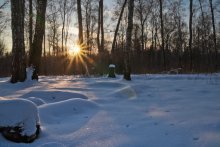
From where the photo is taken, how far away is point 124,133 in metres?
4.43

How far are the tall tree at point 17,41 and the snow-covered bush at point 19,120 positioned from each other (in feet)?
21.2

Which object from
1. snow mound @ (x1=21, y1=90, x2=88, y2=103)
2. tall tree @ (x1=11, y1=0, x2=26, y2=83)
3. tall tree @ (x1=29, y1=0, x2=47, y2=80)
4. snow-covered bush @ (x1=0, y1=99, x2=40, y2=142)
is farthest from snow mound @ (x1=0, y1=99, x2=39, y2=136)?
tall tree @ (x1=29, y1=0, x2=47, y2=80)

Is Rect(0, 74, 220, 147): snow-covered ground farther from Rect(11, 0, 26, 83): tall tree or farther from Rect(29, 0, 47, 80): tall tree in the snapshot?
Rect(29, 0, 47, 80): tall tree

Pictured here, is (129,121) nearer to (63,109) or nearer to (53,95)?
(63,109)

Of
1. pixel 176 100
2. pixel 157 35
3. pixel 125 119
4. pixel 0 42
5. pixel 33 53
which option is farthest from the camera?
pixel 0 42

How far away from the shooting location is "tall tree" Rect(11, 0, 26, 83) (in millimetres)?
10383

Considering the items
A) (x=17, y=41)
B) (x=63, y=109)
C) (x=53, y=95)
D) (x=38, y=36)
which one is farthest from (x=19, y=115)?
(x=38, y=36)

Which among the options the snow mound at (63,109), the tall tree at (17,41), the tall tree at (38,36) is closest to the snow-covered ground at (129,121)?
the snow mound at (63,109)

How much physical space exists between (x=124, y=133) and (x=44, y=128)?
114 centimetres

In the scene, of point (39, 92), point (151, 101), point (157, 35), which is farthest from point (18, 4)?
point (157, 35)

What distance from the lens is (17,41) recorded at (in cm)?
1043

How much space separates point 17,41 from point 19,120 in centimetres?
678

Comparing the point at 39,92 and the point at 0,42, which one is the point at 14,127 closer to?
the point at 39,92

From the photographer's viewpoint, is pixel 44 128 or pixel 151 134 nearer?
pixel 151 134
